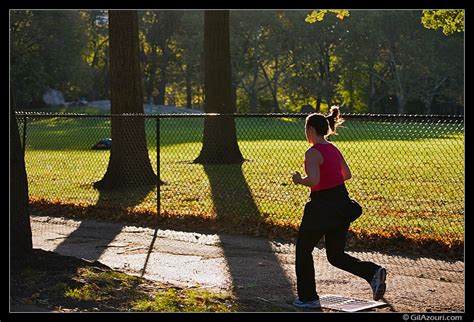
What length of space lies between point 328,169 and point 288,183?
10.2 meters

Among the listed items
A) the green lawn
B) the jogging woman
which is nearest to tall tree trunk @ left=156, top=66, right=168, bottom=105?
the green lawn

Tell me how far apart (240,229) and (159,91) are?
7461cm

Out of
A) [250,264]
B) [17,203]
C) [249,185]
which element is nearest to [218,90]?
[249,185]

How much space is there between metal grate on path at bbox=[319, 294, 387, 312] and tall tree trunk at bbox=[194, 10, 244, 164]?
13282 millimetres

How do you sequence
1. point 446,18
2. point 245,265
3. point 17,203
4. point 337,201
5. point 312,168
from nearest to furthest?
point 312,168 → point 337,201 → point 17,203 → point 245,265 → point 446,18

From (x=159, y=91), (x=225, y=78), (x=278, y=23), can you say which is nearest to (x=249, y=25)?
(x=278, y=23)

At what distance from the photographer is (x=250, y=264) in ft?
31.7

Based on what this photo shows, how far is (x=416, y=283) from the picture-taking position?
865 centimetres

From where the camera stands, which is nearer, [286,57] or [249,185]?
[249,185]

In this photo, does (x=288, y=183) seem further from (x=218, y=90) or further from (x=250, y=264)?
(x=250, y=264)

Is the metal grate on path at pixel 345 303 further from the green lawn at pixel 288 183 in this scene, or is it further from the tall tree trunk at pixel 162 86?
the tall tree trunk at pixel 162 86

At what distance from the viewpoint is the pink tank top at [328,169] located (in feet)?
24.4

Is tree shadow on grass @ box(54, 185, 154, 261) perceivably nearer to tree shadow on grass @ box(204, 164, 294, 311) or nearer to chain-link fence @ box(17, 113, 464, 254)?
chain-link fence @ box(17, 113, 464, 254)

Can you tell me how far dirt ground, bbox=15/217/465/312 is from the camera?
8117mm
